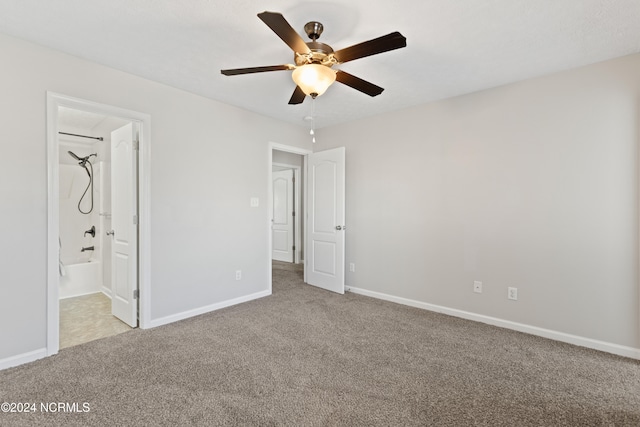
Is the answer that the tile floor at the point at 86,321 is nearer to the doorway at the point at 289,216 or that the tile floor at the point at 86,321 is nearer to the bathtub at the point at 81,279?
the bathtub at the point at 81,279

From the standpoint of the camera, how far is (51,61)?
7.95 ft

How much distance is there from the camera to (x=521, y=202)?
2986mm

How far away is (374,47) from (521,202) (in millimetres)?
2240

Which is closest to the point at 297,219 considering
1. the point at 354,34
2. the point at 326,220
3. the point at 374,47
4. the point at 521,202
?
the point at 326,220

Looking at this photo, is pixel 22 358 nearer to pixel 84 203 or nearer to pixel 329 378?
pixel 329 378

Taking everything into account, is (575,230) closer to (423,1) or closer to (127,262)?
(423,1)

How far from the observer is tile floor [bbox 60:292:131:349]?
9.33ft

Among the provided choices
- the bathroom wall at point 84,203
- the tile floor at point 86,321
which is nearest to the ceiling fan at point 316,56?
the tile floor at point 86,321

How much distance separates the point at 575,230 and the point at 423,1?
2373 mm

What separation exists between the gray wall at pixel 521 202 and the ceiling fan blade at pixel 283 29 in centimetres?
228

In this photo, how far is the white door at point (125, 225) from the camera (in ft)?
10.1

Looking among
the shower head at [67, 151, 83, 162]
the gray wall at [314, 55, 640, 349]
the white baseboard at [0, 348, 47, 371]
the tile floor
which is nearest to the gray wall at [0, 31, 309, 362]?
the white baseboard at [0, 348, 47, 371]

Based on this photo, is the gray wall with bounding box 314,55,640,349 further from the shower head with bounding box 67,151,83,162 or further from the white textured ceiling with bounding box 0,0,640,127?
the shower head with bounding box 67,151,83,162

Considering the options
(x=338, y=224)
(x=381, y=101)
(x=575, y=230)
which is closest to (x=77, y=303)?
(x=338, y=224)
